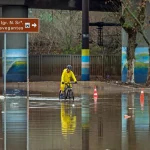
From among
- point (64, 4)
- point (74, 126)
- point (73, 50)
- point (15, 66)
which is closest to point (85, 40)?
point (15, 66)

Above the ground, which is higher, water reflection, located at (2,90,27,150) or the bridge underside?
the bridge underside

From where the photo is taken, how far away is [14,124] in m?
14.7

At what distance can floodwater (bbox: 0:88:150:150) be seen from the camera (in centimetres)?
1138

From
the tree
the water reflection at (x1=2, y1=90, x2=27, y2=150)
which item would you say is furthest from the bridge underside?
the water reflection at (x1=2, y1=90, x2=27, y2=150)

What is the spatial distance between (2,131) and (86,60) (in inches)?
930

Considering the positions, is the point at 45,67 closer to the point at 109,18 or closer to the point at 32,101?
the point at 109,18

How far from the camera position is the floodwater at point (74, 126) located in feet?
37.3

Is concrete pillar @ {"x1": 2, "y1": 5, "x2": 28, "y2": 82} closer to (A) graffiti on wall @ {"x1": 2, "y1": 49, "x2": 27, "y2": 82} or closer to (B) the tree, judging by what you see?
(A) graffiti on wall @ {"x1": 2, "y1": 49, "x2": 27, "y2": 82}

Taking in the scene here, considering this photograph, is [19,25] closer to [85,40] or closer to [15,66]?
[85,40]

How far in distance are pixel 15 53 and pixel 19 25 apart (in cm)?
1248

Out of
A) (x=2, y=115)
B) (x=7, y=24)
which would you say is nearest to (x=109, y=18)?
(x=7, y=24)

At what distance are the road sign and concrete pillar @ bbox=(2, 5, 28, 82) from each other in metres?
12.2

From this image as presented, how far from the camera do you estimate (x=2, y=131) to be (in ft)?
43.9

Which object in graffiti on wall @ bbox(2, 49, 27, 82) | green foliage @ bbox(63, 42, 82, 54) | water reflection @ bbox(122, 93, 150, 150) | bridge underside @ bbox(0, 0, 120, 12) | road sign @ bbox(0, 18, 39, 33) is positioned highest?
bridge underside @ bbox(0, 0, 120, 12)
